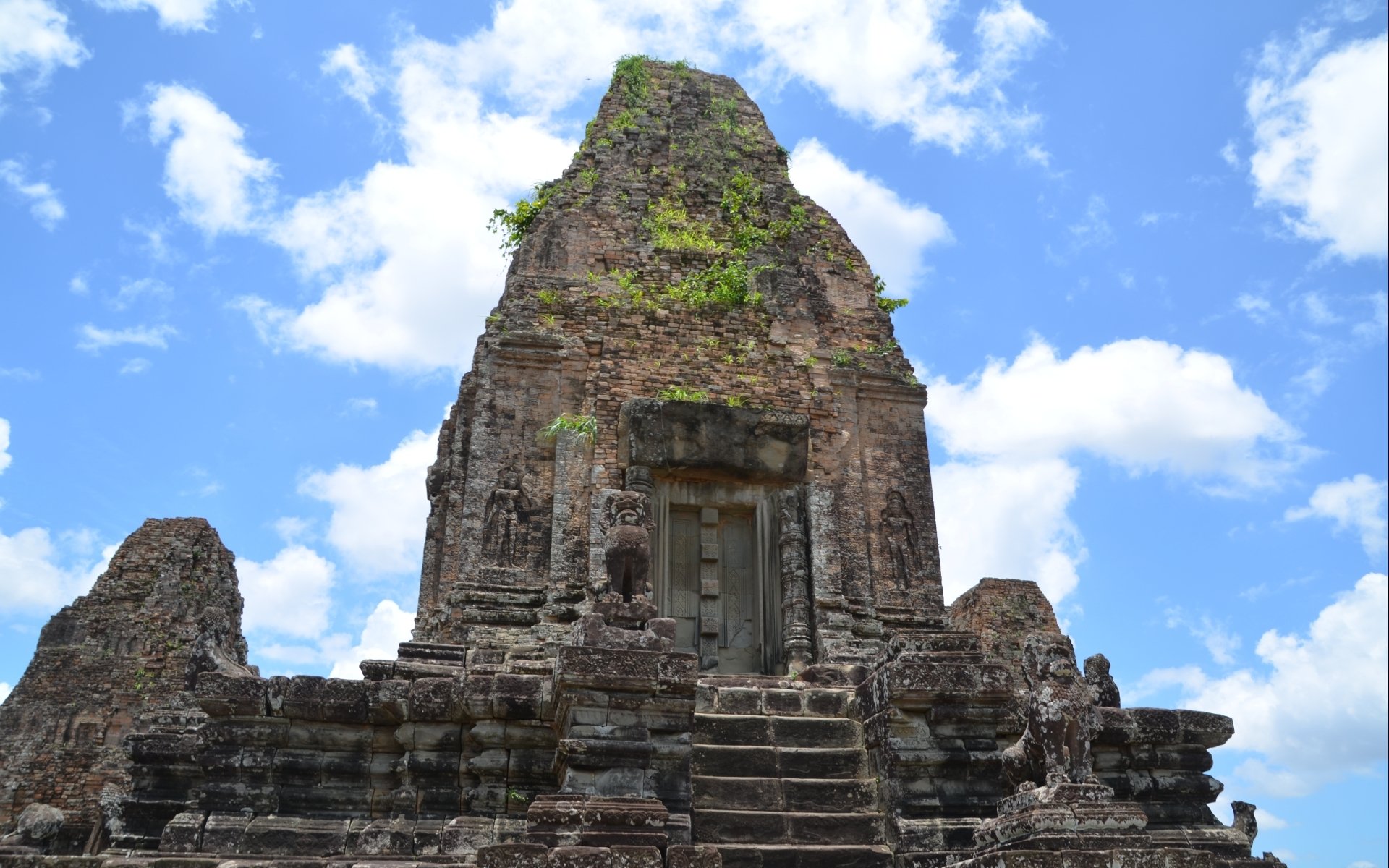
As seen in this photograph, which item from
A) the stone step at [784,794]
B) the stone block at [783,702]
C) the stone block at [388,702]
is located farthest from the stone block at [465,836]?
the stone block at [783,702]

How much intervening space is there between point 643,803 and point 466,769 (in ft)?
6.43

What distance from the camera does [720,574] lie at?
1263 cm

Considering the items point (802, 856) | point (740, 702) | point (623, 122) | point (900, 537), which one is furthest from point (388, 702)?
point (623, 122)

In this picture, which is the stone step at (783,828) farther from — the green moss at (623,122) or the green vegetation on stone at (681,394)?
the green moss at (623,122)

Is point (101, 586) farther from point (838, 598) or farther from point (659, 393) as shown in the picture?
point (838, 598)

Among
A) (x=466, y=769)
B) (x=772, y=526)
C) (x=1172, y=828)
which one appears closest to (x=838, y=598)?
(x=772, y=526)

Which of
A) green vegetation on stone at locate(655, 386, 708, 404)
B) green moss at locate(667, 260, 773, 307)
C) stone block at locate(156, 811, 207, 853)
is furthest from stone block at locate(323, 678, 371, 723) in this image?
green moss at locate(667, 260, 773, 307)

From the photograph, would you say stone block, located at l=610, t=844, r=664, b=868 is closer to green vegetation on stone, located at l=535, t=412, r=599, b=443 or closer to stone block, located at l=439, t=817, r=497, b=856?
stone block, located at l=439, t=817, r=497, b=856

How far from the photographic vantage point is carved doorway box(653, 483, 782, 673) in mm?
12180

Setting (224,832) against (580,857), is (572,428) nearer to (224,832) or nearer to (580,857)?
(224,832)

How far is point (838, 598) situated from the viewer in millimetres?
12000

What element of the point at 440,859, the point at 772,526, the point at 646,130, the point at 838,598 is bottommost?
the point at 440,859

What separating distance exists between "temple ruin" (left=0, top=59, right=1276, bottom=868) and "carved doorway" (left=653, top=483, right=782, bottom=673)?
4 cm

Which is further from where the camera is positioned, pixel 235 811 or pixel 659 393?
pixel 659 393
